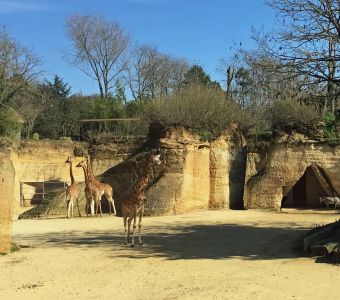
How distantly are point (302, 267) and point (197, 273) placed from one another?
6.16ft

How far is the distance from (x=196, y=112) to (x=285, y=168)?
4476mm

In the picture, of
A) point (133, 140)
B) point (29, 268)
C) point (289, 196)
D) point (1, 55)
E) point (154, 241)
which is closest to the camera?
point (29, 268)

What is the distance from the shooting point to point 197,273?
8.81 metres

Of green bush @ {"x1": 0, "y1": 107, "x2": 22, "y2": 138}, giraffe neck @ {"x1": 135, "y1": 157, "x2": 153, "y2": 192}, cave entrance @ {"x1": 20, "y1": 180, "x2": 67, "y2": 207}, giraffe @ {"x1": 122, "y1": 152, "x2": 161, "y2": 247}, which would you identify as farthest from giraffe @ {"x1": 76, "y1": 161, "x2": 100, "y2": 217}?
green bush @ {"x1": 0, "y1": 107, "x2": 22, "y2": 138}

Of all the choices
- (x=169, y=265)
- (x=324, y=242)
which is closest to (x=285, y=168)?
(x=324, y=242)

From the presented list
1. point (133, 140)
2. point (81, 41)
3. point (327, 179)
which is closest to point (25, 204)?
point (133, 140)

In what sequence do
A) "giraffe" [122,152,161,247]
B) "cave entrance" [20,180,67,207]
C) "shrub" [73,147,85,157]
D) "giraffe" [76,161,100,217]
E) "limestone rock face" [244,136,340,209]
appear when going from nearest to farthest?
"giraffe" [122,152,161,247] → "giraffe" [76,161,100,217] → "limestone rock face" [244,136,340,209] → "cave entrance" [20,180,67,207] → "shrub" [73,147,85,157]

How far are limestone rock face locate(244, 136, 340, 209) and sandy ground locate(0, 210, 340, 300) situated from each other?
4766mm

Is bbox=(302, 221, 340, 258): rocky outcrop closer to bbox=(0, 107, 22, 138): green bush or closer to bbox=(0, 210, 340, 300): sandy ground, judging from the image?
bbox=(0, 210, 340, 300): sandy ground

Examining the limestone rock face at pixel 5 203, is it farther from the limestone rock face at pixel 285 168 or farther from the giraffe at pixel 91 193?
the limestone rock face at pixel 285 168

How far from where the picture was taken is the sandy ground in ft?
25.0

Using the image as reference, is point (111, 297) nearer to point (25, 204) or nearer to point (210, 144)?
point (210, 144)

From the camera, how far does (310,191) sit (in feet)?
76.2

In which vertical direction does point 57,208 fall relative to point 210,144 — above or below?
below
